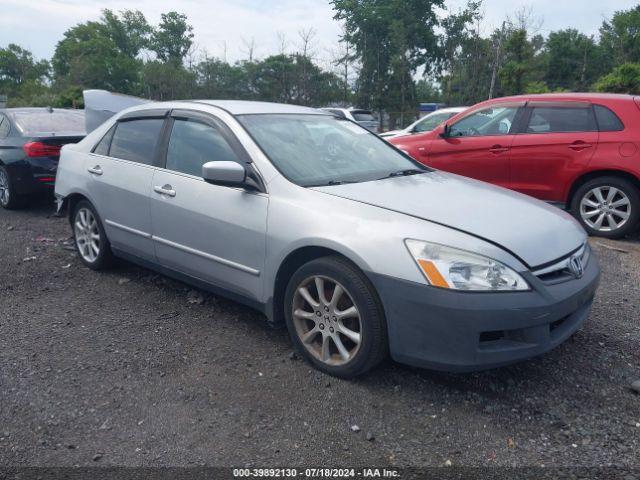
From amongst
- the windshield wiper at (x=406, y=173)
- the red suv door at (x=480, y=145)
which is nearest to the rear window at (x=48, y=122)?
the red suv door at (x=480, y=145)

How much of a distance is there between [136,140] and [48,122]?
449 centimetres

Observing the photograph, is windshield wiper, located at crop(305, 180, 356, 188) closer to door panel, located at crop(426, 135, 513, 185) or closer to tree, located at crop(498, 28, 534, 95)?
door panel, located at crop(426, 135, 513, 185)

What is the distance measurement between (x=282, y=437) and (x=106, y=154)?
318 centimetres

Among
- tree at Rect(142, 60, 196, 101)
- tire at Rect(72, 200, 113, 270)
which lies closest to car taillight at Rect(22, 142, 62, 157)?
tire at Rect(72, 200, 113, 270)

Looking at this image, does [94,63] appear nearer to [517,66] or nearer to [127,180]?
[517,66]

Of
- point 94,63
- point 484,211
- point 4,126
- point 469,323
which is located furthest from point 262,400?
point 94,63

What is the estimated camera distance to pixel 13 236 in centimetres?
636

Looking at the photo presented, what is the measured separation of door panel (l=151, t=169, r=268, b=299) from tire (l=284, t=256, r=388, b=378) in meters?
0.34

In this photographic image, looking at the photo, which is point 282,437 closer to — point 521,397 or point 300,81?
point 521,397

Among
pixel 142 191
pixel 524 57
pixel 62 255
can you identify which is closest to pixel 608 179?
pixel 142 191

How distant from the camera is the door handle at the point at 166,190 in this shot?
3.90 m

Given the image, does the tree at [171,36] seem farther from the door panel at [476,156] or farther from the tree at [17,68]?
the door panel at [476,156]

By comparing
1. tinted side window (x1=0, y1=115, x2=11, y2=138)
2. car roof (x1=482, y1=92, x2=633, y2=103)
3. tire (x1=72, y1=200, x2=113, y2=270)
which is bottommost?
tire (x1=72, y1=200, x2=113, y2=270)

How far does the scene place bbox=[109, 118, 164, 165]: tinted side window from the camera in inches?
169
